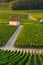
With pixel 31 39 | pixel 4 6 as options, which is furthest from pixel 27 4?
pixel 31 39

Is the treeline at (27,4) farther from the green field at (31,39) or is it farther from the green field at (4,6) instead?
the green field at (31,39)

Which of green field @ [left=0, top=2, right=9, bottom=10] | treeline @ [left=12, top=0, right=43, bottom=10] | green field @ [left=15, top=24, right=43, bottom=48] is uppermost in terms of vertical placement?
green field @ [left=15, top=24, right=43, bottom=48]

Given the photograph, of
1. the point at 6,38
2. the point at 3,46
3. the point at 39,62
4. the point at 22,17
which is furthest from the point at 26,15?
the point at 39,62

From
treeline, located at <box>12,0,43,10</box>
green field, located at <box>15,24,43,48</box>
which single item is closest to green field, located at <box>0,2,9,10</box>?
treeline, located at <box>12,0,43,10</box>

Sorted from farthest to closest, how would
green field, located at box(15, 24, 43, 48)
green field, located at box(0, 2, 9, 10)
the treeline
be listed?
green field, located at box(0, 2, 9, 10), the treeline, green field, located at box(15, 24, 43, 48)

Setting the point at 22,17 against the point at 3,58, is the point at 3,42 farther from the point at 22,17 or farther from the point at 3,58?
the point at 22,17

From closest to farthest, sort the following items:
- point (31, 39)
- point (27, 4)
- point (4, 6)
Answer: point (31, 39) < point (27, 4) < point (4, 6)

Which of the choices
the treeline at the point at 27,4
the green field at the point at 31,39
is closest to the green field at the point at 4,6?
the treeline at the point at 27,4

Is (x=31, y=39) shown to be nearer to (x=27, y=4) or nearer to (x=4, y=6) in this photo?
(x=27, y=4)

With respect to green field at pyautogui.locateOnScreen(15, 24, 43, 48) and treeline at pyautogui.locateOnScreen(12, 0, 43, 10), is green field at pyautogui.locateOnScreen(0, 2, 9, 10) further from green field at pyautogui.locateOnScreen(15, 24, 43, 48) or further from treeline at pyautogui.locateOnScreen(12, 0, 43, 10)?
green field at pyautogui.locateOnScreen(15, 24, 43, 48)
